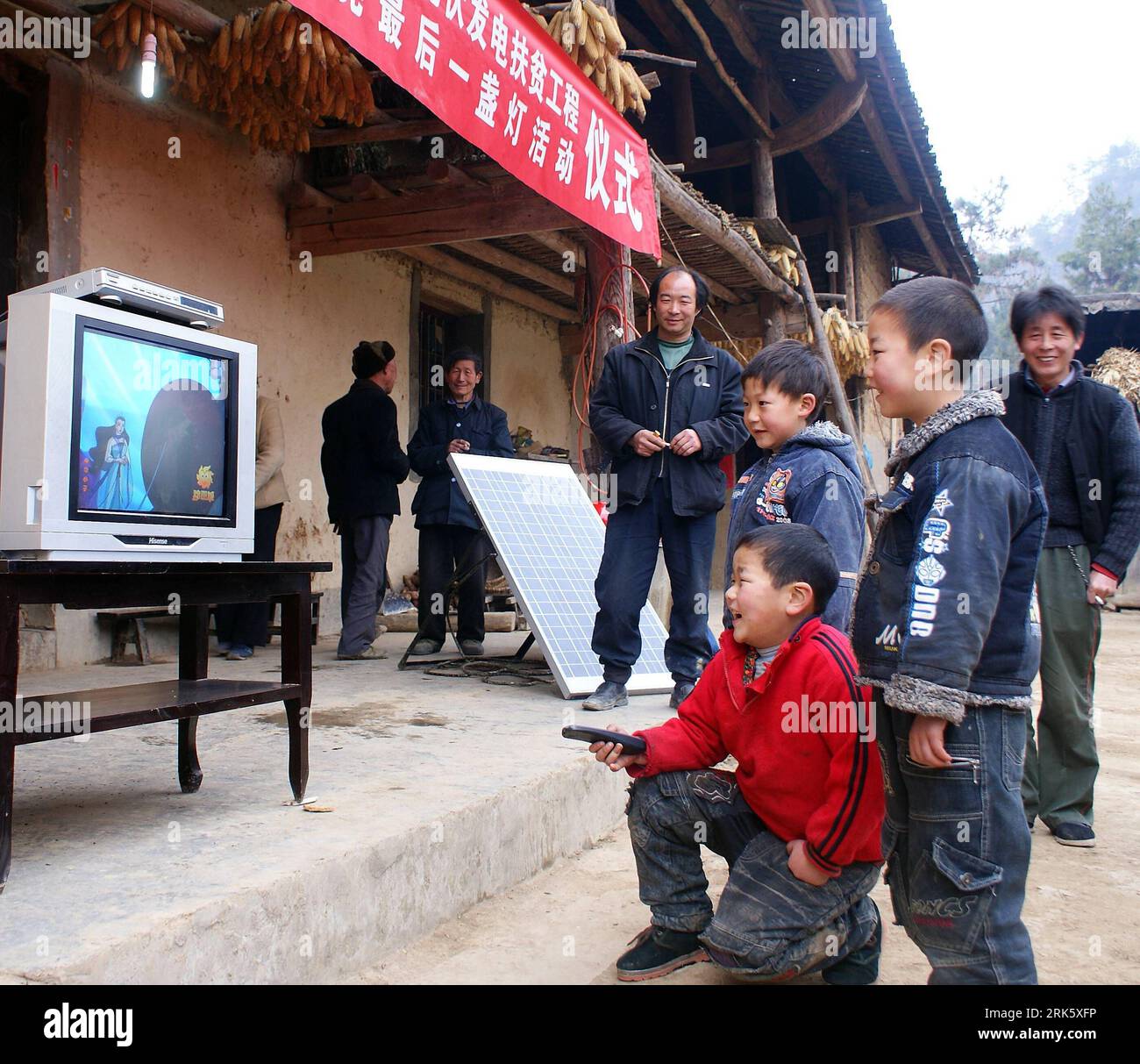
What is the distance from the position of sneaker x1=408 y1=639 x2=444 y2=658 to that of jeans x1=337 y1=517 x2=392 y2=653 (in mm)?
298

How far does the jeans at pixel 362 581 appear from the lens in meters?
5.78

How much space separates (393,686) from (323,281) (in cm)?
378

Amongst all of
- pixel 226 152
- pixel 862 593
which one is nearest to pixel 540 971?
pixel 862 593

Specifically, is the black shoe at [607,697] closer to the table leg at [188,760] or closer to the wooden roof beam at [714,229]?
the table leg at [188,760]

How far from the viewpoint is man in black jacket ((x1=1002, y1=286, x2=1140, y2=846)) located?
11.3ft

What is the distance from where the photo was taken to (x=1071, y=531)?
11.5 feet

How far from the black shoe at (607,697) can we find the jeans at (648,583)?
34 mm

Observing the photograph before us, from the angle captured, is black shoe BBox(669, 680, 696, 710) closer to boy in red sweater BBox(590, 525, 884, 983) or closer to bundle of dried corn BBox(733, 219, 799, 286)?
boy in red sweater BBox(590, 525, 884, 983)

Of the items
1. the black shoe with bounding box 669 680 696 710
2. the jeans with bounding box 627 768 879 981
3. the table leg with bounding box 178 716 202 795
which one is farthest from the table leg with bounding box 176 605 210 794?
the black shoe with bounding box 669 680 696 710

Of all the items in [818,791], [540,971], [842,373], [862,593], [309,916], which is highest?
[842,373]

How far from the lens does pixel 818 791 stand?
2.16 metres

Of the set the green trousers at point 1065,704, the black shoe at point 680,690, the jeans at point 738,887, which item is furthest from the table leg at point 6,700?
the green trousers at point 1065,704
